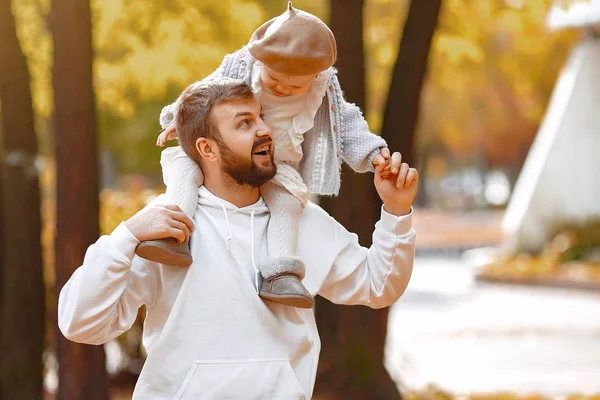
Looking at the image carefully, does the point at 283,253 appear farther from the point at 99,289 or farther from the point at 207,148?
the point at 99,289

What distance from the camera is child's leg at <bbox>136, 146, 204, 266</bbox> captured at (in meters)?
2.59

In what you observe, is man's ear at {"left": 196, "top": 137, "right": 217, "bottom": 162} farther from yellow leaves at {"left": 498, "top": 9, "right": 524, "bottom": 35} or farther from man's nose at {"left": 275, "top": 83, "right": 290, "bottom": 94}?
yellow leaves at {"left": 498, "top": 9, "right": 524, "bottom": 35}

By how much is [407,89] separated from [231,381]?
4.18 meters

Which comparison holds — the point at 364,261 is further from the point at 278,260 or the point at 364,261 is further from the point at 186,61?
the point at 186,61

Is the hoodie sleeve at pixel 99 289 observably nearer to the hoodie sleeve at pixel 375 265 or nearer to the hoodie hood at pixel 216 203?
the hoodie hood at pixel 216 203

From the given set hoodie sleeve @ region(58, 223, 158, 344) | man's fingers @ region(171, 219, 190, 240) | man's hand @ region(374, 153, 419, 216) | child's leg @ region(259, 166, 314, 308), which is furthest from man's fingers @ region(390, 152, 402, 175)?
hoodie sleeve @ region(58, 223, 158, 344)

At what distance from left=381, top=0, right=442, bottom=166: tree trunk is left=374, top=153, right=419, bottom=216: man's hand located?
3.65m

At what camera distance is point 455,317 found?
13195 mm

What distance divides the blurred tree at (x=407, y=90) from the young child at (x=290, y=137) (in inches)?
142

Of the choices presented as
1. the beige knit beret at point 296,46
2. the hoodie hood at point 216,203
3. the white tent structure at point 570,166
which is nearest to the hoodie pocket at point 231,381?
the hoodie hood at point 216,203

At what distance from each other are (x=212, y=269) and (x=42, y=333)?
16.1 ft

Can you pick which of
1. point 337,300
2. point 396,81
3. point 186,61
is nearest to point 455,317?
point 186,61

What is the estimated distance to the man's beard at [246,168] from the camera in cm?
275

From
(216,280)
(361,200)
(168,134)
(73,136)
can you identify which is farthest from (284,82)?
(361,200)
